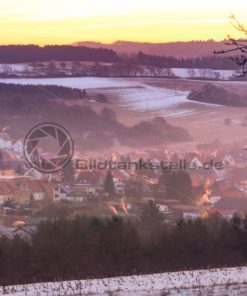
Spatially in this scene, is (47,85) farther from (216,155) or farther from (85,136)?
(216,155)

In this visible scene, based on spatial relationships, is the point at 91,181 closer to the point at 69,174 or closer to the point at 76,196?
the point at 69,174

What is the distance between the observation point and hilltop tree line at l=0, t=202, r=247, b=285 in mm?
12297

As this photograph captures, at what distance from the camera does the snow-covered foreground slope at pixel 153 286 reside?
8469 mm

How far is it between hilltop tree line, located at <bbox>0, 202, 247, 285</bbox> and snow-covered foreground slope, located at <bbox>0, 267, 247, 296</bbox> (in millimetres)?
1976

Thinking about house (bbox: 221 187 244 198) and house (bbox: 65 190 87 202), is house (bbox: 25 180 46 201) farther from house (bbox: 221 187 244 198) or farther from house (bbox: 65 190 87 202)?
house (bbox: 221 187 244 198)

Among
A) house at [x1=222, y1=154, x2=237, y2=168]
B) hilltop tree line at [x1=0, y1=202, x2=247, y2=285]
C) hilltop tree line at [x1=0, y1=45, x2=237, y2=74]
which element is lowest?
house at [x1=222, y1=154, x2=237, y2=168]

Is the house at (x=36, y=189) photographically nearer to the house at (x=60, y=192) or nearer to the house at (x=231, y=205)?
the house at (x=60, y=192)

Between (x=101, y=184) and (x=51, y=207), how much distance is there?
4501 mm

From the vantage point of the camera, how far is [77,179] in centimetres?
2848

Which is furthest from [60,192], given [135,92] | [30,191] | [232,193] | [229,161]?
[135,92]

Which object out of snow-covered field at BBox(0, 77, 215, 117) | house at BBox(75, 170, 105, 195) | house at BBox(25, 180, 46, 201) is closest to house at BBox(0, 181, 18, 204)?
house at BBox(25, 180, 46, 201)

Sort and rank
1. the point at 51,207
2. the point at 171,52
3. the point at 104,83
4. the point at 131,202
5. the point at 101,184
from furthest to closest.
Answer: the point at 104,83 → the point at 171,52 → the point at 101,184 → the point at 131,202 → the point at 51,207

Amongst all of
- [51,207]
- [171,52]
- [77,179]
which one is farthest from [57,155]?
[51,207]

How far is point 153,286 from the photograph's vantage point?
890 centimetres
